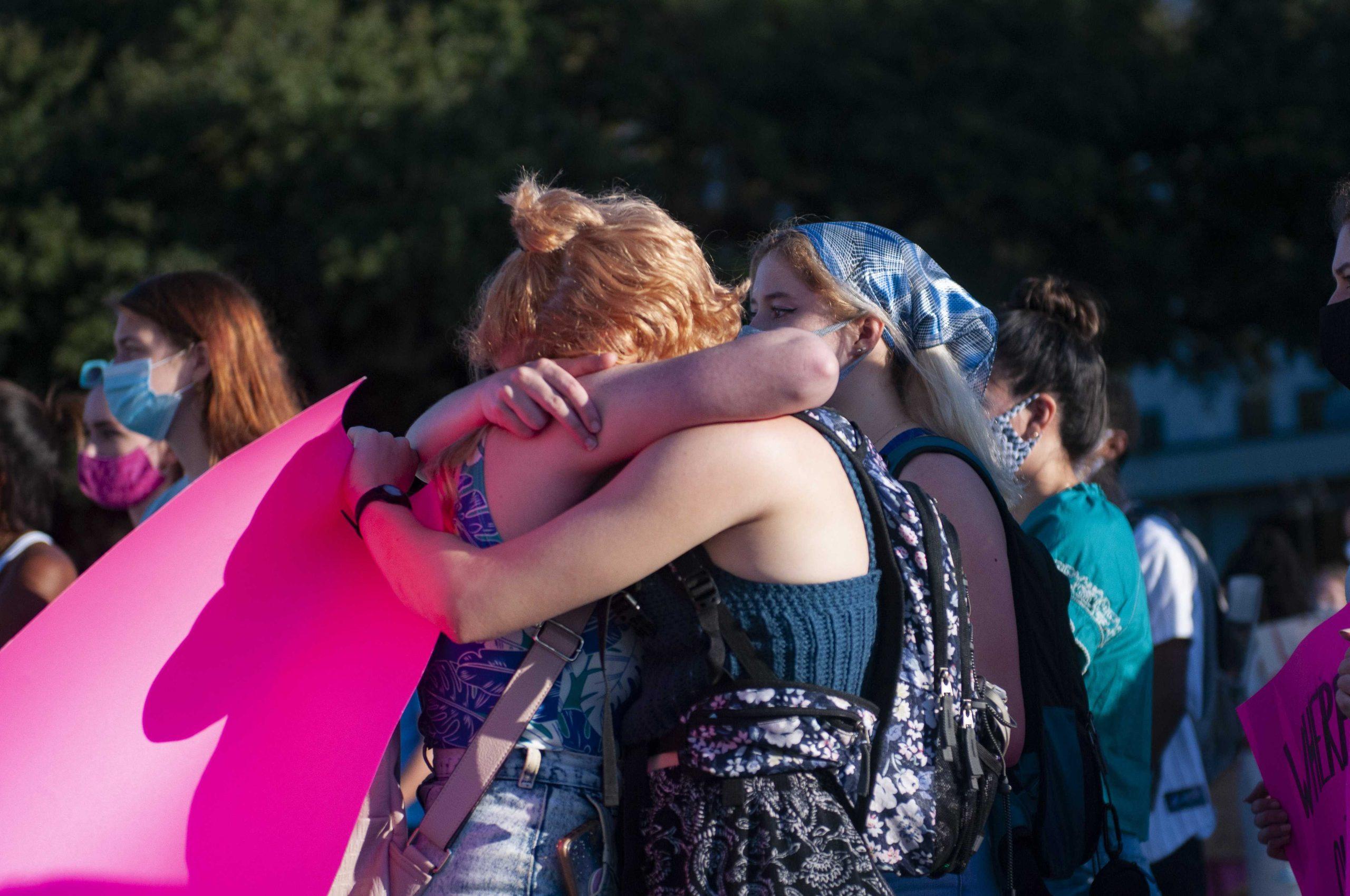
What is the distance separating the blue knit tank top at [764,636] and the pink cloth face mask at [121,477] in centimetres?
261

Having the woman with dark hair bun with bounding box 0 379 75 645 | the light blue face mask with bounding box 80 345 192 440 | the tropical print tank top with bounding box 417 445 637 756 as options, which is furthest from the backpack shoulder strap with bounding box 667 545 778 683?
the woman with dark hair bun with bounding box 0 379 75 645

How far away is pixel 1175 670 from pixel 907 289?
1.81m

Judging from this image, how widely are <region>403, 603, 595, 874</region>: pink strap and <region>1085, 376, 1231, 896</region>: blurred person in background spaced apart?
6.88 ft

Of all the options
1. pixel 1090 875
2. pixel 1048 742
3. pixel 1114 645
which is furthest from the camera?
pixel 1114 645

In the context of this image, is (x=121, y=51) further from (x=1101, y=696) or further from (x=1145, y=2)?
(x=1101, y=696)

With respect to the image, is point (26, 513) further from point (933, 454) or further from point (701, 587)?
point (701, 587)

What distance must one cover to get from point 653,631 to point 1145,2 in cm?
1269

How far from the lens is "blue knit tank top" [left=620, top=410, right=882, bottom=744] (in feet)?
5.27

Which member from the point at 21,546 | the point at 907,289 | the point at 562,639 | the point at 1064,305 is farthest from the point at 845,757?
the point at 21,546

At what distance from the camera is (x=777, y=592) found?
1609 millimetres

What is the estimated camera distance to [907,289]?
2516mm

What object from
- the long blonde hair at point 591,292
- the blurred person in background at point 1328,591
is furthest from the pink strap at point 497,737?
the blurred person in background at point 1328,591

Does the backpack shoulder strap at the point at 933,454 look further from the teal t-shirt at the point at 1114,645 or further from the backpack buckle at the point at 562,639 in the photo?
the backpack buckle at the point at 562,639

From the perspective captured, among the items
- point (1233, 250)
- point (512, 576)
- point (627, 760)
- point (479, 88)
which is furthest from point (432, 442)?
point (1233, 250)
